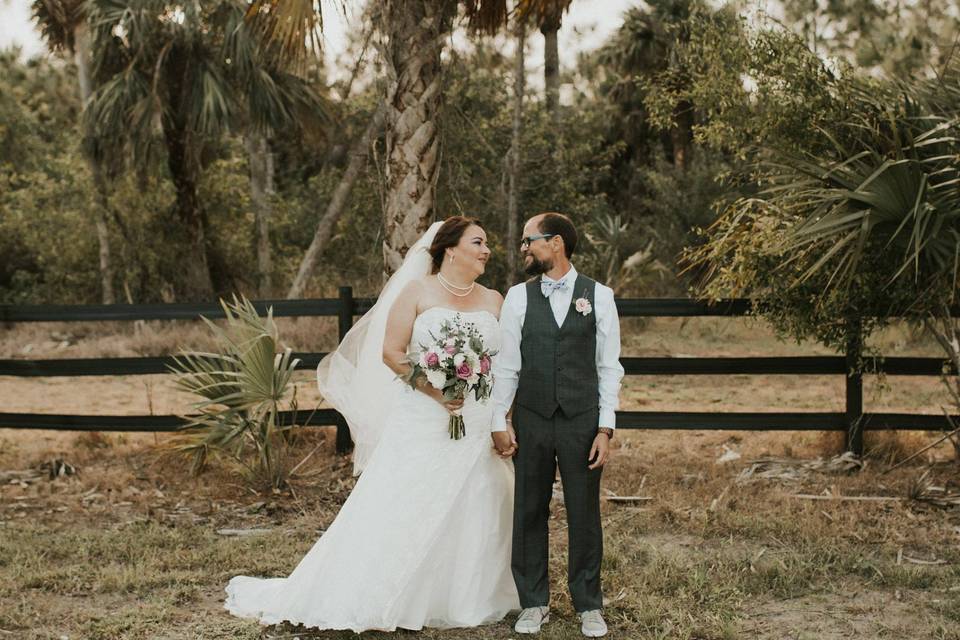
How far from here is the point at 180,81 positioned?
16.5 m

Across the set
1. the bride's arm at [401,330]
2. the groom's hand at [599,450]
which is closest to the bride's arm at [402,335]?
the bride's arm at [401,330]

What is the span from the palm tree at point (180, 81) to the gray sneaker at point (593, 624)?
494 inches

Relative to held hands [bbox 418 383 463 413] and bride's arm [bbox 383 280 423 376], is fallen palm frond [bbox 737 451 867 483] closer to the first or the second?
A: held hands [bbox 418 383 463 413]

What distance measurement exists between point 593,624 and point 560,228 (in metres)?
1.85

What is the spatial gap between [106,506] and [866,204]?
224 inches

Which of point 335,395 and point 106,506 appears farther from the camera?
point 106,506

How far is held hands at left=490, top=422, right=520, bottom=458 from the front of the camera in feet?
15.2

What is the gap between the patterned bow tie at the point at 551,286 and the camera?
14.7 ft

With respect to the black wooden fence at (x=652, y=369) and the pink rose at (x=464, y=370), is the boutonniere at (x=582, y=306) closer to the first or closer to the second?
the pink rose at (x=464, y=370)

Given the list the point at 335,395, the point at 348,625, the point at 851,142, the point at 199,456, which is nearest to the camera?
the point at 348,625

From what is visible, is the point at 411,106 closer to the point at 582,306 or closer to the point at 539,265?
the point at 539,265

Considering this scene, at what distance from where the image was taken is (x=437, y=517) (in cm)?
468

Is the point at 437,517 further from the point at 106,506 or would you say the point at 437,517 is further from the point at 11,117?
the point at 11,117

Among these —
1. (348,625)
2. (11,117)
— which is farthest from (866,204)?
(11,117)
